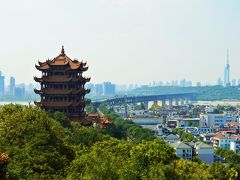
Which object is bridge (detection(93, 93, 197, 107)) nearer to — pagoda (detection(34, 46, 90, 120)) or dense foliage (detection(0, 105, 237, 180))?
pagoda (detection(34, 46, 90, 120))

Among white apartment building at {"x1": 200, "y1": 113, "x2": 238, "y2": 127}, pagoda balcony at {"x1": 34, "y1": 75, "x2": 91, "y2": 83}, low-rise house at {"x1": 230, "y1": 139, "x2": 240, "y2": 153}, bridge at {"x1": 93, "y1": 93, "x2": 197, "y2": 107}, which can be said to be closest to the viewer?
pagoda balcony at {"x1": 34, "y1": 75, "x2": 91, "y2": 83}

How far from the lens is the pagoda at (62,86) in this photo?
132 ft

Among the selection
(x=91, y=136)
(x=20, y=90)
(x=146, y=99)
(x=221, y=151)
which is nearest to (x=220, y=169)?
(x=91, y=136)

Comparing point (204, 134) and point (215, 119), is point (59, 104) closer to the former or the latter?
point (204, 134)

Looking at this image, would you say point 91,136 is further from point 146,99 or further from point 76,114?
point 146,99

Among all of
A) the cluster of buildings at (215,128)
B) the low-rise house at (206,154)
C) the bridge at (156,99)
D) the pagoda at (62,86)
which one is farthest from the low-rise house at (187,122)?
the pagoda at (62,86)

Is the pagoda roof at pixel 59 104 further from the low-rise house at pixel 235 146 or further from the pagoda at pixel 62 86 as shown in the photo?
the low-rise house at pixel 235 146

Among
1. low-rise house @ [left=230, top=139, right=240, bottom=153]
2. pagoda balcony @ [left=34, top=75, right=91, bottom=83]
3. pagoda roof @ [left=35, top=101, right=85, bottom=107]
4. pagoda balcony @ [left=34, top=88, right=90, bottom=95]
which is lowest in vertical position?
low-rise house @ [left=230, top=139, right=240, bottom=153]

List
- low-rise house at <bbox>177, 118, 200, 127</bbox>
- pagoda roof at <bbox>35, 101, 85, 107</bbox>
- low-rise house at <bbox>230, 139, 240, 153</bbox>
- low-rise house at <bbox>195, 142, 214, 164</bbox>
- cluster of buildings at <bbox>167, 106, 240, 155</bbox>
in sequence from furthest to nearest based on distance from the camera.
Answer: low-rise house at <bbox>177, 118, 200, 127</bbox>, cluster of buildings at <bbox>167, 106, 240, 155</bbox>, low-rise house at <bbox>230, 139, 240, 153</bbox>, low-rise house at <bbox>195, 142, 214, 164</bbox>, pagoda roof at <bbox>35, 101, 85, 107</bbox>

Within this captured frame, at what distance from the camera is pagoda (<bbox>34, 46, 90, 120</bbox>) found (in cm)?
4034

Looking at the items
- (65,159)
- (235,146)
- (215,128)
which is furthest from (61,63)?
(215,128)

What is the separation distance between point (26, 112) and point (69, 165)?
413 centimetres

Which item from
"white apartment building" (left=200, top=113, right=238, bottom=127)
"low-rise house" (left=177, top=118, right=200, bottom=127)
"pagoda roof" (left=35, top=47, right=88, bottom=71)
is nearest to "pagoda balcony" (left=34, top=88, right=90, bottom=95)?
"pagoda roof" (left=35, top=47, right=88, bottom=71)

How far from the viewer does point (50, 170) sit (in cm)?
1819
